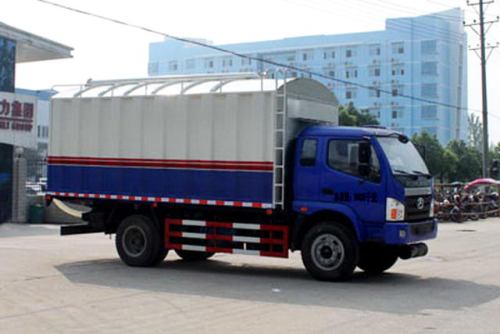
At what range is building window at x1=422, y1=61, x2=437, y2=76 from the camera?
116625 mm

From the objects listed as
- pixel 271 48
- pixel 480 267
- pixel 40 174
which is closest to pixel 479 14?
pixel 40 174

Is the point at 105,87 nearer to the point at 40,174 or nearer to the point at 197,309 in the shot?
the point at 197,309

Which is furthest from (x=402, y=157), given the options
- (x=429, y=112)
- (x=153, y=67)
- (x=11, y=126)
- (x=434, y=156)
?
(x=153, y=67)

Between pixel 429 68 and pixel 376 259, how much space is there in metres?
109

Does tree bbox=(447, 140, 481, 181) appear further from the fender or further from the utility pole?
the fender

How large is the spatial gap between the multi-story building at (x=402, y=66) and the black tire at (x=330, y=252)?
330ft

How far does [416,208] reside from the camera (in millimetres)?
12328

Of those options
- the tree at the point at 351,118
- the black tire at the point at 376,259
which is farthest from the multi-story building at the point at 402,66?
the black tire at the point at 376,259

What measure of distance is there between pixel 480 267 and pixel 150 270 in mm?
6679

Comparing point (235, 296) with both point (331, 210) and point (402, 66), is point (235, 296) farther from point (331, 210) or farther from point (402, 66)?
point (402, 66)

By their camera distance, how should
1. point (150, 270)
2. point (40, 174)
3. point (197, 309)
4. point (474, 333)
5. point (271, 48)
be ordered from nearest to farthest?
1. point (474, 333)
2. point (197, 309)
3. point (150, 270)
4. point (40, 174)
5. point (271, 48)

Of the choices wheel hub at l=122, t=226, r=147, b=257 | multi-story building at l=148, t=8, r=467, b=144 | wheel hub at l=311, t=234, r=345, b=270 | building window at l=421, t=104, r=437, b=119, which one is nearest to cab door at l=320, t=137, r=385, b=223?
wheel hub at l=311, t=234, r=345, b=270

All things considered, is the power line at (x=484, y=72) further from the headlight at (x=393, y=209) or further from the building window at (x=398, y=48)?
the building window at (x=398, y=48)

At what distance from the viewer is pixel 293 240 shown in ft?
41.6
